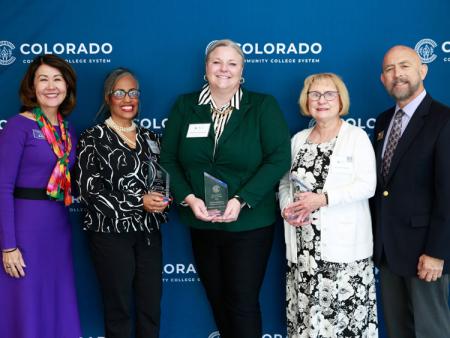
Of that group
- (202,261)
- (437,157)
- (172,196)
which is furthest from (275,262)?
(437,157)

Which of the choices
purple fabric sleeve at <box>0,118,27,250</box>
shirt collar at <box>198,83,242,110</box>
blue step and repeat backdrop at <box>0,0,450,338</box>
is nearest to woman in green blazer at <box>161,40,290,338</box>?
shirt collar at <box>198,83,242,110</box>

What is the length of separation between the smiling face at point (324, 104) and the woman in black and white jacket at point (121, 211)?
87 cm

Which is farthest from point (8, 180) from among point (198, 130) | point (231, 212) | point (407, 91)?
point (407, 91)

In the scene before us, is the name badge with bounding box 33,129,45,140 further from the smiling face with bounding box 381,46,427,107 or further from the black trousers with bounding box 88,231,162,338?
the smiling face with bounding box 381,46,427,107

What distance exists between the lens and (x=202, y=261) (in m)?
2.38

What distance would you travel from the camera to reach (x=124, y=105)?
240cm

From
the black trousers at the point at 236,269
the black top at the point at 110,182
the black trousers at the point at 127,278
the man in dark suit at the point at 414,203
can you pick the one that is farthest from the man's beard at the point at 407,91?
the black trousers at the point at 127,278

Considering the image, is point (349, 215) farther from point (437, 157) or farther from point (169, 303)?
point (169, 303)

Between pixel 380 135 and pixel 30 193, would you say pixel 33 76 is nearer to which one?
pixel 30 193

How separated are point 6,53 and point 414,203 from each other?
246 centimetres

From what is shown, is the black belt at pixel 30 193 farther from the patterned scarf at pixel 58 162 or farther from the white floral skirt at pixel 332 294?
the white floral skirt at pixel 332 294

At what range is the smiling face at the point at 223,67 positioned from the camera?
2.22 meters

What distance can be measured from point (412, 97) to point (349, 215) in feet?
2.14

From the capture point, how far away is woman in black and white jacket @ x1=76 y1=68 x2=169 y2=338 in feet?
7.38
